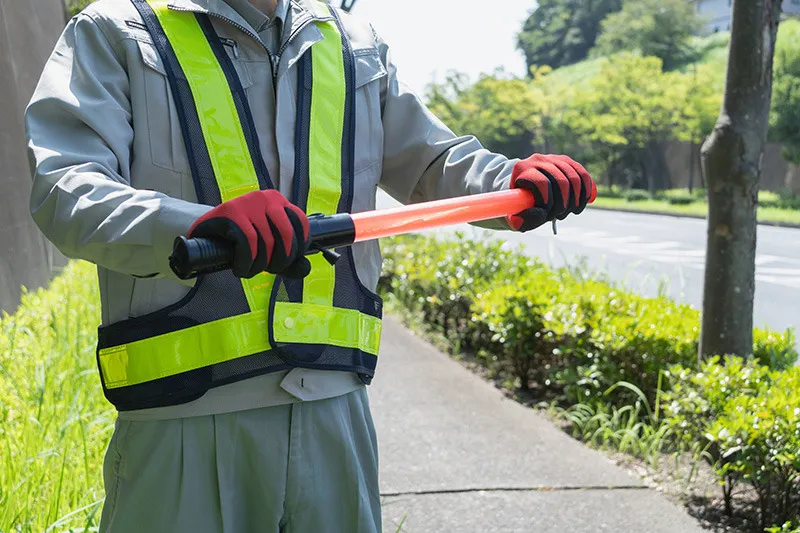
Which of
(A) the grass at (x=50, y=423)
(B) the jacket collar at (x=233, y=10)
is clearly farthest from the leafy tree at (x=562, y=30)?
(B) the jacket collar at (x=233, y=10)

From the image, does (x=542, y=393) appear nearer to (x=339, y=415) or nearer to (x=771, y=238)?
(x=339, y=415)

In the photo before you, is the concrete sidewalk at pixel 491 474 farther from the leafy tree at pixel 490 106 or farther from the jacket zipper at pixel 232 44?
the leafy tree at pixel 490 106

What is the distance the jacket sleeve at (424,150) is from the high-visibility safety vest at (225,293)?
0.21 metres

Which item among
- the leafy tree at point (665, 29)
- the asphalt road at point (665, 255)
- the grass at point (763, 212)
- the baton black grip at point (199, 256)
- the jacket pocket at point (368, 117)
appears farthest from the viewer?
the leafy tree at point (665, 29)

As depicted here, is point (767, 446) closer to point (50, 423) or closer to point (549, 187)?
point (549, 187)

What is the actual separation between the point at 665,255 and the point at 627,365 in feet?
36.8

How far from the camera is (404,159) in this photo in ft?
6.25

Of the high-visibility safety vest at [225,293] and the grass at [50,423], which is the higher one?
the high-visibility safety vest at [225,293]

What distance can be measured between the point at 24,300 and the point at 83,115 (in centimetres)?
419

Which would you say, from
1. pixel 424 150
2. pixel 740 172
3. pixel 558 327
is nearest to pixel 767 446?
pixel 740 172

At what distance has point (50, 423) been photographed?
10.3 feet

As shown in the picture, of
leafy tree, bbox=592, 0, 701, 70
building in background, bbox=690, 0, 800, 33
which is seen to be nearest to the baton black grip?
leafy tree, bbox=592, 0, 701, 70

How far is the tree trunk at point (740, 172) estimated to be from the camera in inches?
158

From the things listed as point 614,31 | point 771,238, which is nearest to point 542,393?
point 771,238
